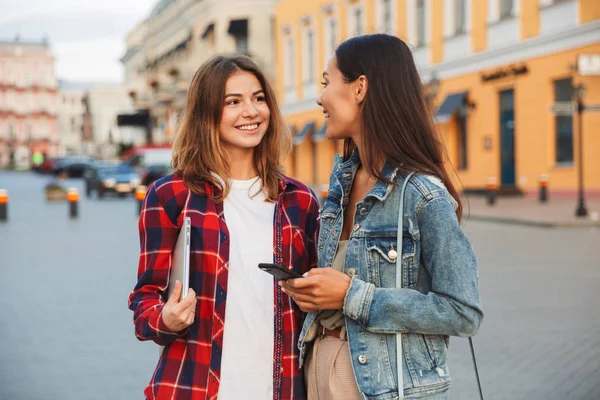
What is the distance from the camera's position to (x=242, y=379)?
2682 mm

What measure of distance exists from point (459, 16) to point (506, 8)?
324 centimetres

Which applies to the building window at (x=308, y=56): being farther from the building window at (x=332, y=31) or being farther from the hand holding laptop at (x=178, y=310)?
the hand holding laptop at (x=178, y=310)

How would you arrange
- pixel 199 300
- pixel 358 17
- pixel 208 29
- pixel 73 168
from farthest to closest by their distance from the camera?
pixel 73 168 → pixel 208 29 → pixel 358 17 → pixel 199 300

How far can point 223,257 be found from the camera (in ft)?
8.87

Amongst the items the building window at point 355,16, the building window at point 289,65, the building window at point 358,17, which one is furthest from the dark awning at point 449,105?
the building window at point 289,65

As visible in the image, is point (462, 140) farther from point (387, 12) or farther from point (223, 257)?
point (223, 257)

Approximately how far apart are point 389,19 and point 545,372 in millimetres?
31612

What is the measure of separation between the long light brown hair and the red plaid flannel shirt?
1.7 inches

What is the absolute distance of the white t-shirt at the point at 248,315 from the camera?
106 inches

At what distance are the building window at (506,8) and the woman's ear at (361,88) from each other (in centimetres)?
2697

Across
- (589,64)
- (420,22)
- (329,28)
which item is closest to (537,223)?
(589,64)

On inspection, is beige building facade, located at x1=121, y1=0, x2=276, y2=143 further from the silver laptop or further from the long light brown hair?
the silver laptop

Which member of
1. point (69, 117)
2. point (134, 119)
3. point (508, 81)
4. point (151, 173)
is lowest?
point (151, 173)

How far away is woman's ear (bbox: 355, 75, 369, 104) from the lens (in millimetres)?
2391
